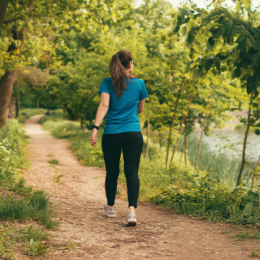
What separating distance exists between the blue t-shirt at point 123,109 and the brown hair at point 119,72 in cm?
6

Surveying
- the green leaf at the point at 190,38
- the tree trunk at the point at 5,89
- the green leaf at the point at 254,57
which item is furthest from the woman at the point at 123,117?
the tree trunk at the point at 5,89

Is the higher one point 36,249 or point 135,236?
point 36,249

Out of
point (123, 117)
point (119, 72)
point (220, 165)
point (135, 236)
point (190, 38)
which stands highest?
point (190, 38)

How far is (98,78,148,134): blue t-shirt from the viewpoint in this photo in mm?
3453

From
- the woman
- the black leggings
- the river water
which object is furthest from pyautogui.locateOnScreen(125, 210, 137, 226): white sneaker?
the river water

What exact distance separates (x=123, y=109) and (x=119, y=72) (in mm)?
422

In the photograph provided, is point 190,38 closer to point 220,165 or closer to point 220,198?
point 220,198

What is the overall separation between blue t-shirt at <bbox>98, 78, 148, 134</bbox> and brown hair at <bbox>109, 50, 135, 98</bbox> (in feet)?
0.19

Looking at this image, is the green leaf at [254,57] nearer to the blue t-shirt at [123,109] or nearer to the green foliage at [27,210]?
the blue t-shirt at [123,109]

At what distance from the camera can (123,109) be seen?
3471 mm

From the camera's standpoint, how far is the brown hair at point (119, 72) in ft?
11.3

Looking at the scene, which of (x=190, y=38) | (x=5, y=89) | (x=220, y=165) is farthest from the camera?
(x=220, y=165)

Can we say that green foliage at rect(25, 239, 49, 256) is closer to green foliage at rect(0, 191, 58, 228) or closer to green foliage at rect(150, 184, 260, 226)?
green foliage at rect(0, 191, 58, 228)

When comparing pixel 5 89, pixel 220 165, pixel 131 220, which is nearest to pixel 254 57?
pixel 131 220
